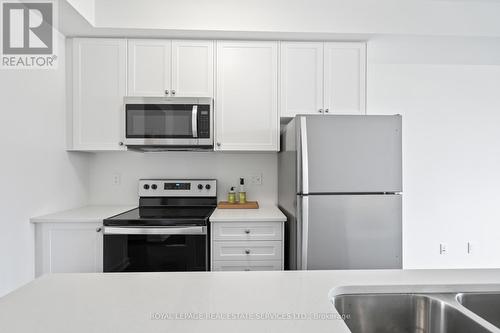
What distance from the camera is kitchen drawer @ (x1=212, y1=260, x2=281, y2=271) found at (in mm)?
2023

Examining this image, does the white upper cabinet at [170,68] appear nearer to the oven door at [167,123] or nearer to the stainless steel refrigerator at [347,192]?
the oven door at [167,123]

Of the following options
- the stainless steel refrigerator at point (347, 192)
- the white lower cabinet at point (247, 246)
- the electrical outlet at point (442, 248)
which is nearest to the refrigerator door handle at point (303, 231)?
the stainless steel refrigerator at point (347, 192)

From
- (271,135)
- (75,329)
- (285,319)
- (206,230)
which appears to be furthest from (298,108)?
(75,329)

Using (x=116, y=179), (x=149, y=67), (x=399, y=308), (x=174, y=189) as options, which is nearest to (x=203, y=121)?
(x=149, y=67)

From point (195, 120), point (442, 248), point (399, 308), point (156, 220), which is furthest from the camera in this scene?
point (442, 248)

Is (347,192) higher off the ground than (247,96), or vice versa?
(247,96)

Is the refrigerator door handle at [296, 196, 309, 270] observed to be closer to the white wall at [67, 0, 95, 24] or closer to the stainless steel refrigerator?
the stainless steel refrigerator

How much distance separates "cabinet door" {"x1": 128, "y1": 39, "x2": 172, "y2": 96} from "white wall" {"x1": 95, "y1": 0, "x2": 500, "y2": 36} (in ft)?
0.52

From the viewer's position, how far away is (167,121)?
2.25 m

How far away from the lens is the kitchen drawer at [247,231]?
6.69 ft

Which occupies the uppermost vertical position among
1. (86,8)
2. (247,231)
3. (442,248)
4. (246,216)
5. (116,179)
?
(86,8)

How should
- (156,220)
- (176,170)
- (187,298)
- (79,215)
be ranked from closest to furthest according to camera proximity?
(187,298) < (156,220) < (79,215) < (176,170)

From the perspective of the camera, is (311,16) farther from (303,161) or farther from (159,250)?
(159,250)

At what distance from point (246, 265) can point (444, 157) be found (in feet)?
7.76
